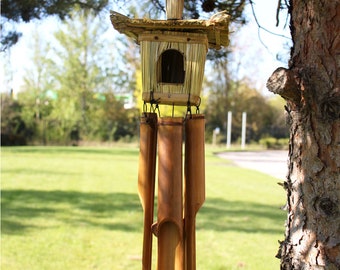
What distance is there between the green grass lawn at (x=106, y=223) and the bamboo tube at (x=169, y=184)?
116 inches

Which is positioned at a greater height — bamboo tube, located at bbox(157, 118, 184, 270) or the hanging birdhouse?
the hanging birdhouse

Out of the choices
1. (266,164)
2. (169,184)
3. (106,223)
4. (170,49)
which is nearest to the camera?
(169,184)

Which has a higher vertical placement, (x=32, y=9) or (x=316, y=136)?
(x=32, y=9)

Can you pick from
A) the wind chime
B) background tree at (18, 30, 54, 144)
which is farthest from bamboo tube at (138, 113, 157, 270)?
background tree at (18, 30, 54, 144)

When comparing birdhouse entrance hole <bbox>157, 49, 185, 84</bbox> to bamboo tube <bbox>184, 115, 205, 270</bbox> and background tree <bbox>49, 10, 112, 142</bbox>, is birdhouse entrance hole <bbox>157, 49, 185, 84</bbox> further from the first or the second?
background tree <bbox>49, 10, 112, 142</bbox>

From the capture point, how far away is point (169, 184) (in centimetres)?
170

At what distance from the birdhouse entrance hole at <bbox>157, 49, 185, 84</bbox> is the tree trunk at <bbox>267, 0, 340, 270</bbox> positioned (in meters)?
0.38

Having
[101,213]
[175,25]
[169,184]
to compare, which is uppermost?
[175,25]

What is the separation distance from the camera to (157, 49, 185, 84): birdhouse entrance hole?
2.01m

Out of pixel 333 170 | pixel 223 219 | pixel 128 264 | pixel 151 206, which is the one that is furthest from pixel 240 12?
pixel 223 219

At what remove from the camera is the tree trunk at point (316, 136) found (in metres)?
1.90

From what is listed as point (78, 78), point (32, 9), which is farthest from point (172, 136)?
point (78, 78)

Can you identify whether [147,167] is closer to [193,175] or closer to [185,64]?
[193,175]

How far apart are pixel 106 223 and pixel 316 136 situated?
4.85 meters
